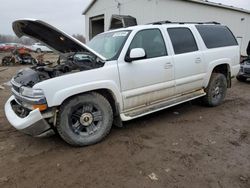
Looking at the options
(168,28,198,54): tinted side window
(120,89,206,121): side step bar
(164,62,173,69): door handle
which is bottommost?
(120,89,206,121): side step bar

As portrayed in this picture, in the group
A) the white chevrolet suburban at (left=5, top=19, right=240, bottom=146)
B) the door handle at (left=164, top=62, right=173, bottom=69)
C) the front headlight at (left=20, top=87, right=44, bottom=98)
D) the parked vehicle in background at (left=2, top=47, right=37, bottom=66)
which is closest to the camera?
the front headlight at (left=20, top=87, right=44, bottom=98)

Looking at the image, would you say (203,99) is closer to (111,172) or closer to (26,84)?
(111,172)

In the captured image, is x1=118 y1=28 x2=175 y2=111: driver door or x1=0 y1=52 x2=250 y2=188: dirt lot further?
x1=118 y1=28 x2=175 y2=111: driver door

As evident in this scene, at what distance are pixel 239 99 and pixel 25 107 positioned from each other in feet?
19.7

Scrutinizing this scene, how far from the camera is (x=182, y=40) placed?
498 centimetres

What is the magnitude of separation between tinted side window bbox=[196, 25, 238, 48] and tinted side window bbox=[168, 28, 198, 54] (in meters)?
0.41

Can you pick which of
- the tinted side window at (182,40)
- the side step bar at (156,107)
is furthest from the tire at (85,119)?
the tinted side window at (182,40)

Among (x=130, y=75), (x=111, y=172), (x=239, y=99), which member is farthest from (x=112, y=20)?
(x=111, y=172)

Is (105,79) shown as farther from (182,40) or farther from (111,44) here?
(182,40)

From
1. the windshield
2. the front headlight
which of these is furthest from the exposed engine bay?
Answer: the windshield

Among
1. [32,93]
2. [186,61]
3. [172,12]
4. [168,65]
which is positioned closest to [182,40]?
[186,61]

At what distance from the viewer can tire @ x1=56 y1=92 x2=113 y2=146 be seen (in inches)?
141

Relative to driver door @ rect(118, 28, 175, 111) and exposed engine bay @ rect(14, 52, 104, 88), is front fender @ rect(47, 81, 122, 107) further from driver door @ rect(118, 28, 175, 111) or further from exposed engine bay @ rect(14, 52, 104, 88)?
exposed engine bay @ rect(14, 52, 104, 88)

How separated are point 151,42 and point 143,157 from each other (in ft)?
7.34
